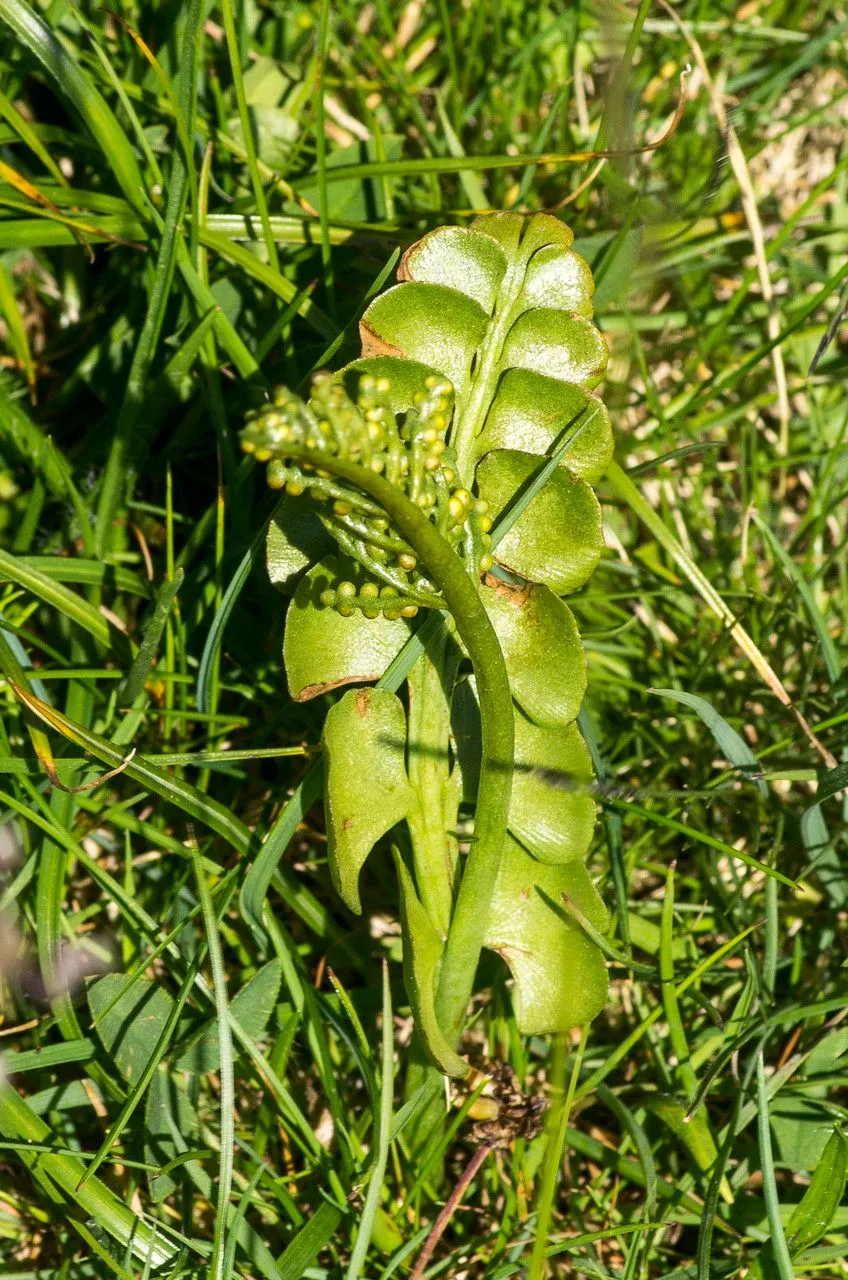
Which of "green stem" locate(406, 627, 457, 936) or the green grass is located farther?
the green grass

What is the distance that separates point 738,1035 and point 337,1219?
60 cm

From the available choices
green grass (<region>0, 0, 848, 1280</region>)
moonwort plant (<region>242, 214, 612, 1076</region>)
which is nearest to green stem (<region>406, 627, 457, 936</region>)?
moonwort plant (<region>242, 214, 612, 1076</region>)

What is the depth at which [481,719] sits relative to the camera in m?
1.36

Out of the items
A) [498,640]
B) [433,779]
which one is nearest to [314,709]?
[433,779]

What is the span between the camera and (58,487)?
6.00 ft

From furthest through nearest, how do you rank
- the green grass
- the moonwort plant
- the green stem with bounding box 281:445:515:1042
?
the green grass
the moonwort plant
the green stem with bounding box 281:445:515:1042

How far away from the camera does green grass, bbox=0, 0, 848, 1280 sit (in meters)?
1.56

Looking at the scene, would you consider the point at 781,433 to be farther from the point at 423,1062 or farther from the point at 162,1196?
the point at 162,1196

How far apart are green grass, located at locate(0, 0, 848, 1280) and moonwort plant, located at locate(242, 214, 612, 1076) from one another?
141 mm

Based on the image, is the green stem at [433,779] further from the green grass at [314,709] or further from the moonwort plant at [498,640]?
the green grass at [314,709]

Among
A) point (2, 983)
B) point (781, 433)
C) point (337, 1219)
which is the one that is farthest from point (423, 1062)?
point (781, 433)

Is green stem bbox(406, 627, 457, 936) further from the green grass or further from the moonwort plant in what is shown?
the green grass

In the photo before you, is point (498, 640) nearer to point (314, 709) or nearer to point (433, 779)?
point (433, 779)

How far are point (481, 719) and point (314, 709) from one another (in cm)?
40
